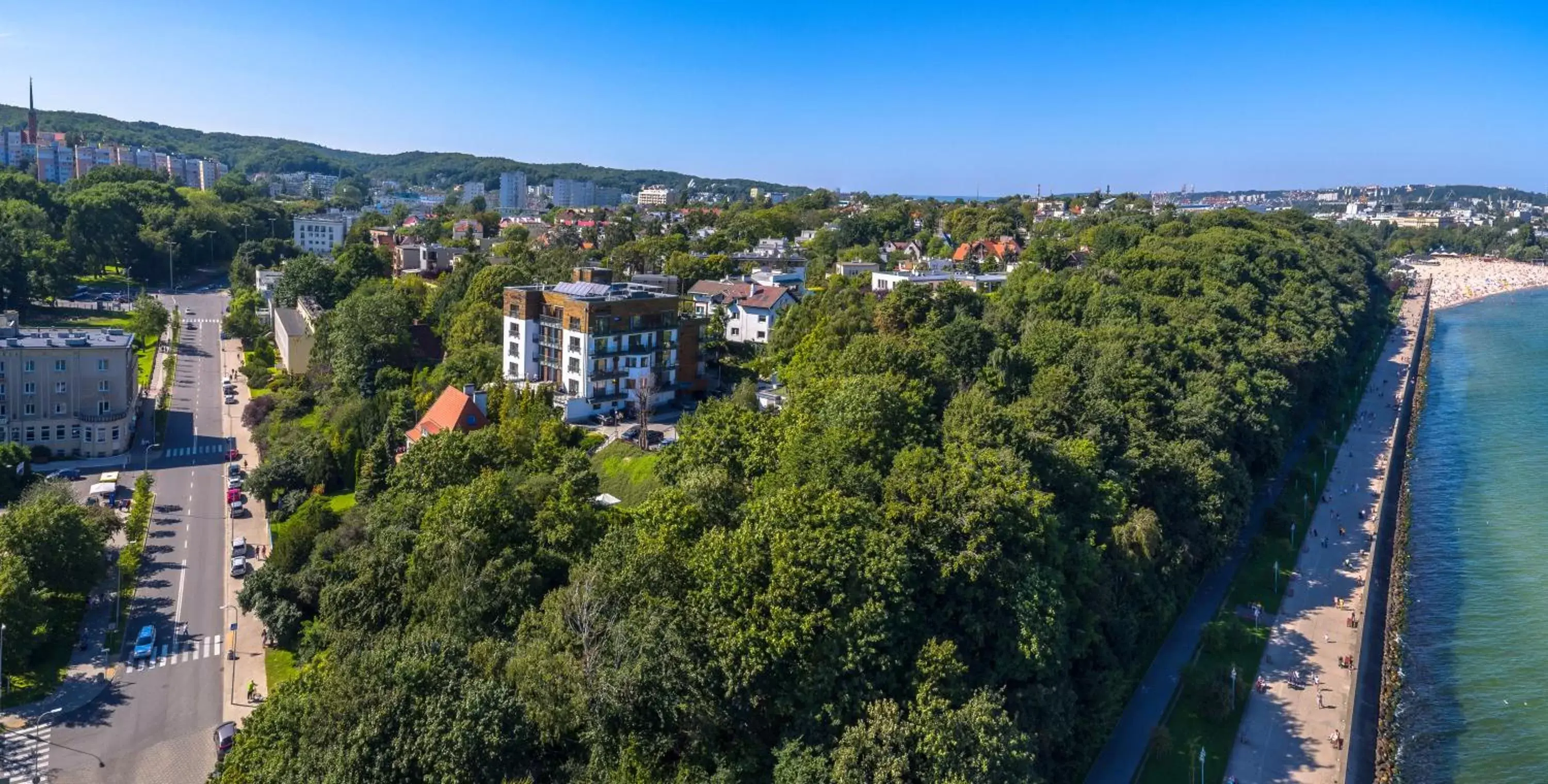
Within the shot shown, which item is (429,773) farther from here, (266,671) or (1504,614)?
(1504,614)

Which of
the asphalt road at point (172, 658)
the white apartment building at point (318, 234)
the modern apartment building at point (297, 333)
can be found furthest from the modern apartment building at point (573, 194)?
the asphalt road at point (172, 658)

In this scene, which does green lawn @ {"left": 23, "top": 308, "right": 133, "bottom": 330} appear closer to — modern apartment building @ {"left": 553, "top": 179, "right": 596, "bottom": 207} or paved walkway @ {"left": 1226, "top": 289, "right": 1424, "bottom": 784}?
paved walkway @ {"left": 1226, "top": 289, "right": 1424, "bottom": 784}

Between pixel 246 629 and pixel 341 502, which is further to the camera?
pixel 341 502

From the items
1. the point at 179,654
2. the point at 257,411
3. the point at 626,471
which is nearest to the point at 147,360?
the point at 257,411

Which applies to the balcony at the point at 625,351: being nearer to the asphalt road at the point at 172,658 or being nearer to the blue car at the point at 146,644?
the asphalt road at the point at 172,658

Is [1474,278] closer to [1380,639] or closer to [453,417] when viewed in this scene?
[1380,639]

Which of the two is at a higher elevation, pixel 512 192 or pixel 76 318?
pixel 512 192

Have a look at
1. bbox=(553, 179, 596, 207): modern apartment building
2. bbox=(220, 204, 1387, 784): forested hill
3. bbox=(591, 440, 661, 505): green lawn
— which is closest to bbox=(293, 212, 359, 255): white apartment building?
bbox=(220, 204, 1387, 784): forested hill
